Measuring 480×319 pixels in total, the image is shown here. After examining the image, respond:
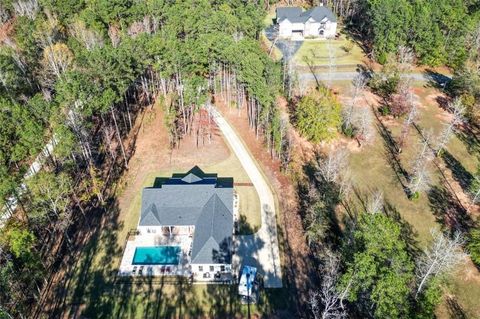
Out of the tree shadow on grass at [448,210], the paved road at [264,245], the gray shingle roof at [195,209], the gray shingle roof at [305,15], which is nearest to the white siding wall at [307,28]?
the gray shingle roof at [305,15]

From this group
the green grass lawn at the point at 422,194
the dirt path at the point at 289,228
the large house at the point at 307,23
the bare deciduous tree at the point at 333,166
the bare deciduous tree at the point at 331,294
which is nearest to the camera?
the bare deciduous tree at the point at 331,294

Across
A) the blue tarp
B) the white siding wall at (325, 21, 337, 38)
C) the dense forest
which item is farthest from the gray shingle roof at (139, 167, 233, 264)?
the white siding wall at (325, 21, 337, 38)

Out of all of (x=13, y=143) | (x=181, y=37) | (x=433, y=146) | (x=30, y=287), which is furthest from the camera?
(x=181, y=37)

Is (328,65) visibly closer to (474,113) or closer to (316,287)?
(474,113)

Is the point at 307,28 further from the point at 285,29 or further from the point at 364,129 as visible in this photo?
the point at 364,129

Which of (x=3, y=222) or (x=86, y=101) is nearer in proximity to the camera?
(x=3, y=222)

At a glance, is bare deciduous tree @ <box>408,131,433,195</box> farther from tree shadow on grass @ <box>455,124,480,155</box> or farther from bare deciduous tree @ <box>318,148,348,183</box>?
bare deciduous tree @ <box>318,148,348,183</box>

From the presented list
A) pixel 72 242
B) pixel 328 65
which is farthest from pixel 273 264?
pixel 328 65

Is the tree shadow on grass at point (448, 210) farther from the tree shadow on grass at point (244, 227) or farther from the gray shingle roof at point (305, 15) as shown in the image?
the gray shingle roof at point (305, 15)
